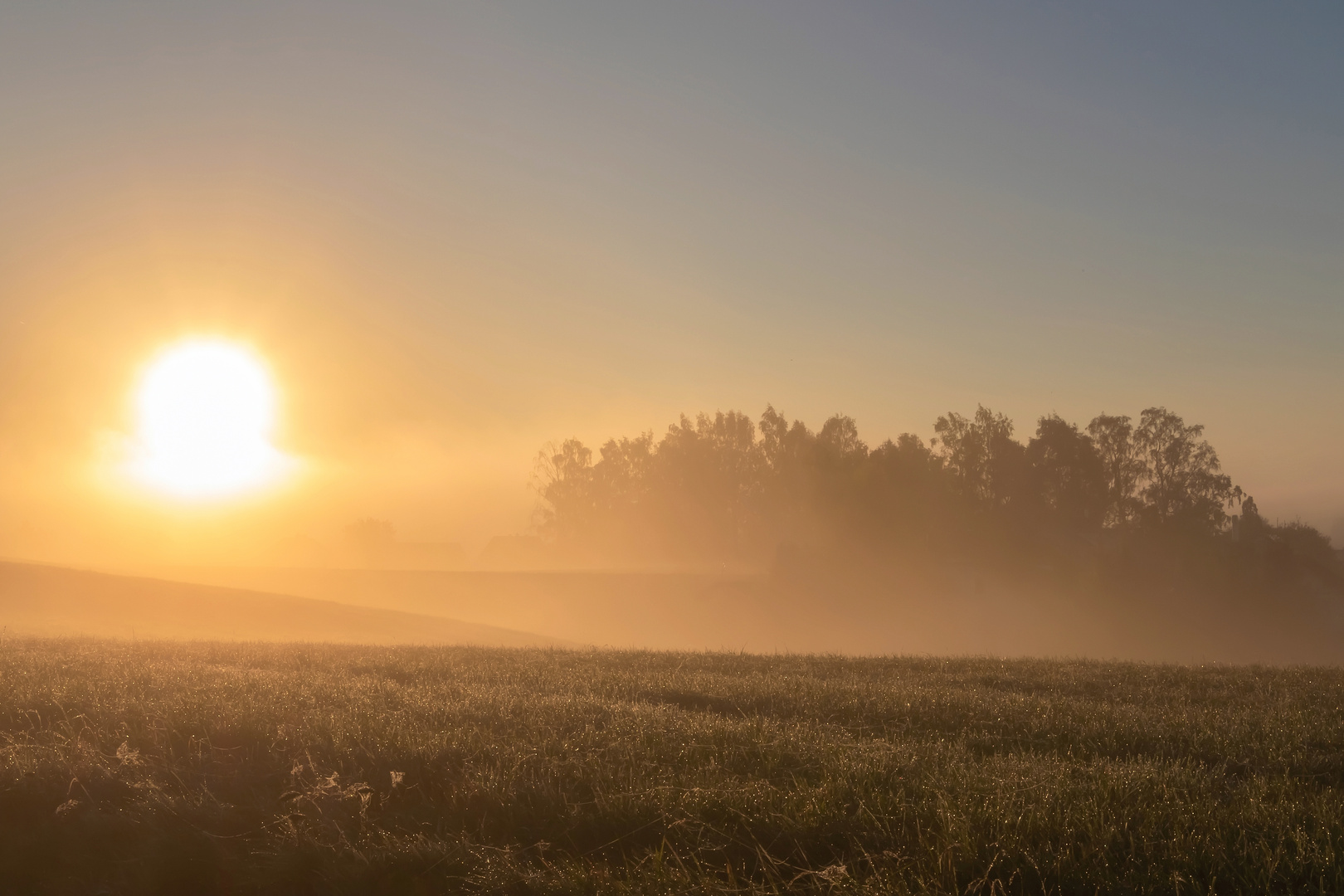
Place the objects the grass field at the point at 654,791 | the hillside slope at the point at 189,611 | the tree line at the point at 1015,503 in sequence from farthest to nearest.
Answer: the tree line at the point at 1015,503
the hillside slope at the point at 189,611
the grass field at the point at 654,791

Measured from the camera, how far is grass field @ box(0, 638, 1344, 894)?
509cm

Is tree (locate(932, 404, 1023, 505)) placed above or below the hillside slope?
above

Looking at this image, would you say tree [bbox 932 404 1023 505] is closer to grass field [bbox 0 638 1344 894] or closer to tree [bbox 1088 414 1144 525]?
tree [bbox 1088 414 1144 525]

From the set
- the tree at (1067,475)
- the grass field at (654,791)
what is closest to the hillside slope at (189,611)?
the grass field at (654,791)

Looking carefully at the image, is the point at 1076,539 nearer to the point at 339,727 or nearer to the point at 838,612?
the point at 838,612

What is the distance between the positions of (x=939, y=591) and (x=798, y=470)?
19286mm

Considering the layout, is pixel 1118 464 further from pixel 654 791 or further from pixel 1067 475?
pixel 654 791

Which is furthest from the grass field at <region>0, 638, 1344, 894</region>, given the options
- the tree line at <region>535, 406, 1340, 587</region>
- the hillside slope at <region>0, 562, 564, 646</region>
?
the tree line at <region>535, 406, 1340, 587</region>

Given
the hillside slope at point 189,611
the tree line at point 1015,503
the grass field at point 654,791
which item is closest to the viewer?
the grass field at point 654,791

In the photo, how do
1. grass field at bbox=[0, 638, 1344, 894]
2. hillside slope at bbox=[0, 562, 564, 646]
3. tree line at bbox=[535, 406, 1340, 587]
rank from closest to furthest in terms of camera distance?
grass field at bbox=[0, 638, 1344, 894]
hillside slope at bbox=[0, 562, 564, 646]
tree line at bbox=[535, 406, 1340, 587]

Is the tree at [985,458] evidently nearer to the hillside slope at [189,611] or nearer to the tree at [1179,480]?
the tree at [1179,480]

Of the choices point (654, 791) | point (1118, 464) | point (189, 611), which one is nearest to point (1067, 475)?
point (1118, 464)

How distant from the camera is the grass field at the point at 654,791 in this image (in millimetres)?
5090

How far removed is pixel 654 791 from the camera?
20.8 feet
